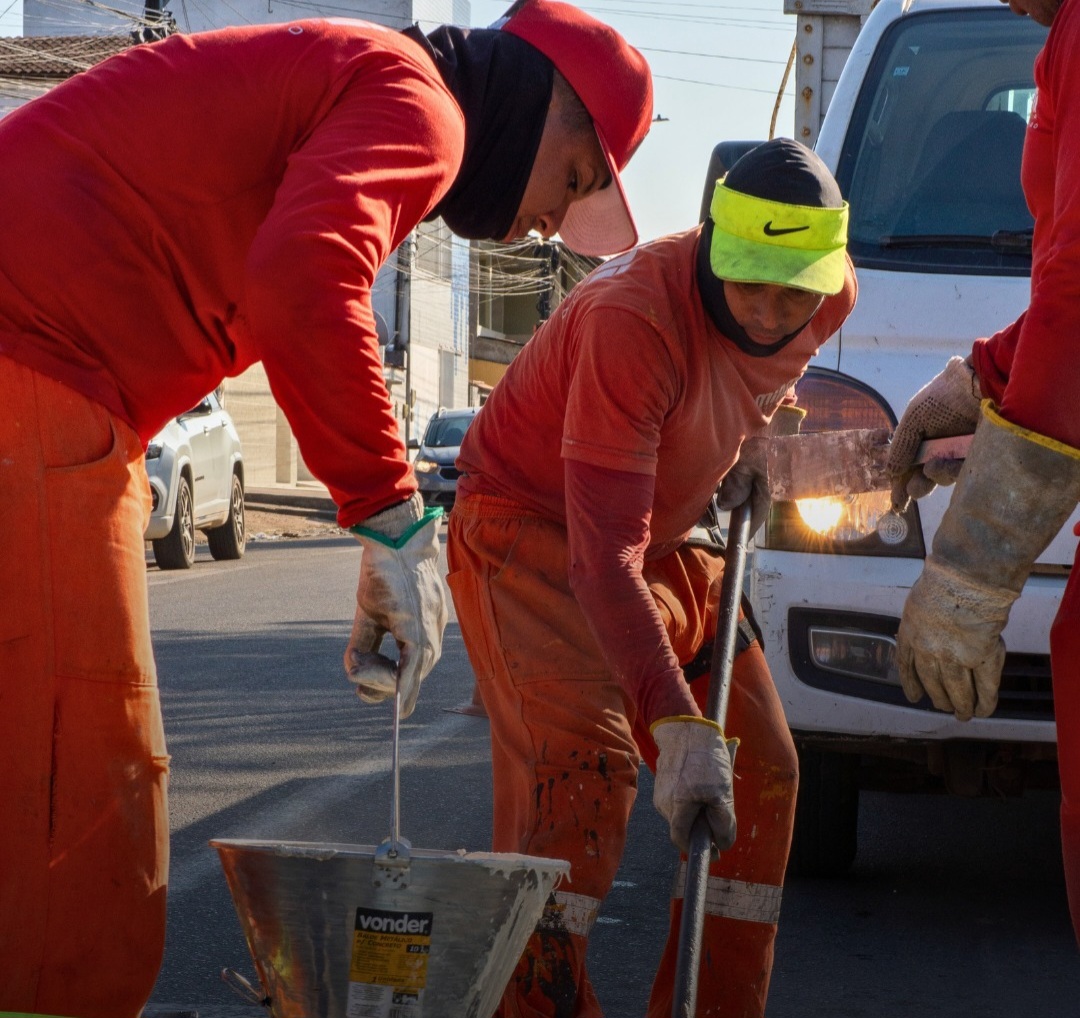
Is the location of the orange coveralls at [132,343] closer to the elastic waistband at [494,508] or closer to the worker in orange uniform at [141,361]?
the worker in orange uniform at [141,361]

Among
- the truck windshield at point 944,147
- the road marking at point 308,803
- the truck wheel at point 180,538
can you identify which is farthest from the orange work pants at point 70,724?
the truck wheel at point 180,538

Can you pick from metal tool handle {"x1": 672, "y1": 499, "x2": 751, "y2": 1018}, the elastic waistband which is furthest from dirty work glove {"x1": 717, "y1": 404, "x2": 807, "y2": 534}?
the elastic waistband

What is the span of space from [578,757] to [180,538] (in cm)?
1055

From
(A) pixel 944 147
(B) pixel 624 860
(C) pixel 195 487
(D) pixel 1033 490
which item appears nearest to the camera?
(D) pixel 1033 490

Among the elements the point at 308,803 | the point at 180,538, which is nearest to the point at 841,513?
the point at 308,803

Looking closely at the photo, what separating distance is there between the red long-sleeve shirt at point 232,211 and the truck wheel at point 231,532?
1265 centimetres

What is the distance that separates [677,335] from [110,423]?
1.25 metres

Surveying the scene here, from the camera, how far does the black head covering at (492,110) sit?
8.23ft

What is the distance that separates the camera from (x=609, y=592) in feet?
9.45

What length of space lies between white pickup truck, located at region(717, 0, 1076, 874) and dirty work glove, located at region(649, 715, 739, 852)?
4.29ft

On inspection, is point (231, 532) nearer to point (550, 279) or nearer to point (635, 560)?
point (635, 560)

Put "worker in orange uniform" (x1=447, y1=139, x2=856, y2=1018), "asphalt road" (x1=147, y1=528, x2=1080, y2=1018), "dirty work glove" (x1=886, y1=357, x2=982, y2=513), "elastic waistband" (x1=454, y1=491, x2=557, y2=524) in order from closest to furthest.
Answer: "worker in orange uniform" (x1=447, y1=139, x2=856, y2=1018) → "dirty work glove" (x1=886, y1=357, x2=982, y2=513) → "elastic waistband" (x1=454, y1=491, x2=557, y2=524) → "asphalt road" (x1=147, y1=528, x2=1080, y2=1018)

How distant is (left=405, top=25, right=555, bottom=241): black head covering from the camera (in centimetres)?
251

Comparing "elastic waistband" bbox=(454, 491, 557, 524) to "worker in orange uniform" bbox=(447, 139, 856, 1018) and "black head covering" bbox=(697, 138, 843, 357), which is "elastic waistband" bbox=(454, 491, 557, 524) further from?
"black head covering" bbox=(697, 138, 843, 357)
